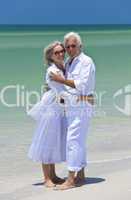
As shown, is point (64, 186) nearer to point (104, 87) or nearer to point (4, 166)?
point (4, 166)

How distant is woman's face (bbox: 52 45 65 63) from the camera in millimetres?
5363

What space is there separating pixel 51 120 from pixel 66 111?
128 millimetres

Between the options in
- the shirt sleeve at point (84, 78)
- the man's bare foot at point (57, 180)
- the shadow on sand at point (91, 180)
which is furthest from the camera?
the man's bare foot at point (57, 180)

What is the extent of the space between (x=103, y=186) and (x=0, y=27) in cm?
4523

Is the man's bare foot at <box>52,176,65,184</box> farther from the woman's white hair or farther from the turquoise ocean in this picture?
the turquoise ocean

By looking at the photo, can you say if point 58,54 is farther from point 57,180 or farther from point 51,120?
point 57,180

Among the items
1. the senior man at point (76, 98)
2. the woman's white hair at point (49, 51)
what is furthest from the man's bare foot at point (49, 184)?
the woman's white hair at point (49, 51)

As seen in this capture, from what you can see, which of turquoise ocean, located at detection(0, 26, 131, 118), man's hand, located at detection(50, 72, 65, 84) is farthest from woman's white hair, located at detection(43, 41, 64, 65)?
turquoise ocean, located at detection(0, 26, 131, 118)

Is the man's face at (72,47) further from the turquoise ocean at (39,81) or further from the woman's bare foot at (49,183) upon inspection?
the turquoise ocean at (39,81)

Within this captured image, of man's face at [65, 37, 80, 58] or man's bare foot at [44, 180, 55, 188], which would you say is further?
man's bare foot at [44, 180, 55, 188]

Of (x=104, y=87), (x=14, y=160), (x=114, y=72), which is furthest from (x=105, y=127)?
(x=114, y=72)

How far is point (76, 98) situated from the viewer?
17.5ft

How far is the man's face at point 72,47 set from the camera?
17.3 ft

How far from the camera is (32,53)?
23.8 metres
